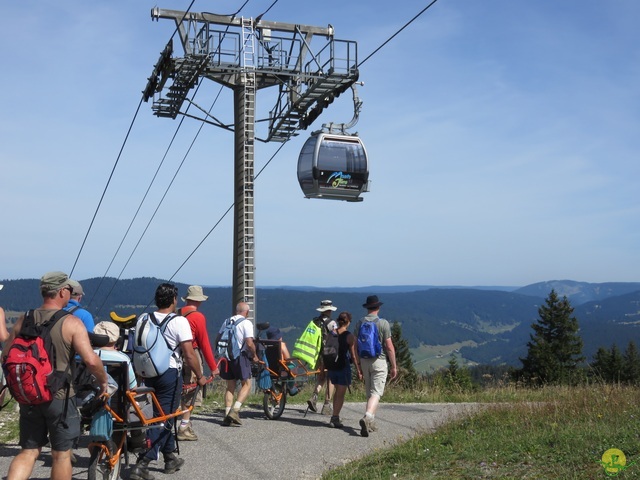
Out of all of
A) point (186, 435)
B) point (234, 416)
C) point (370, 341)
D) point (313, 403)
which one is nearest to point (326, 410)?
point (313, 403)

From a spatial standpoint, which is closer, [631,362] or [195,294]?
[195,294]

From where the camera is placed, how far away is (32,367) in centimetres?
604

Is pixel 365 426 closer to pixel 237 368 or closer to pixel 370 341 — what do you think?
pixel 370 341

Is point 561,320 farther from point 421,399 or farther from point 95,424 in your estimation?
point 95,424

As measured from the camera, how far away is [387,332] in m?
11.6

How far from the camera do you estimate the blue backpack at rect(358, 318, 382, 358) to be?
37.8ft

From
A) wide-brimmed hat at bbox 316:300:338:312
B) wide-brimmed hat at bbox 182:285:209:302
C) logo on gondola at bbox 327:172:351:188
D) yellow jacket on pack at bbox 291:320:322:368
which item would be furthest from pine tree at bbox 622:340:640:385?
wide-brimmed hat at bbox 182:285:209:302

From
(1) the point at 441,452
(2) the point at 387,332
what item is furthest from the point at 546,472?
(2) the point at 387,332

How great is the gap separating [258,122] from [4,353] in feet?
48.9

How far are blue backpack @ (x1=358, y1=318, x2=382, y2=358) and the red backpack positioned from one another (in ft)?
19.2

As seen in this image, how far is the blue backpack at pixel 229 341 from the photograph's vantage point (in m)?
11.9

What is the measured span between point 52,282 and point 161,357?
2.22m

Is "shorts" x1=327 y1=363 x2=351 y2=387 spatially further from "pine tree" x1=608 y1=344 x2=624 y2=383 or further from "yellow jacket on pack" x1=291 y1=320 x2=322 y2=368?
"pine tree" x1=608 y1=344 x2=624 y2=383

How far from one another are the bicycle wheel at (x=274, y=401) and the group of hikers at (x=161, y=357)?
0.51 meters
